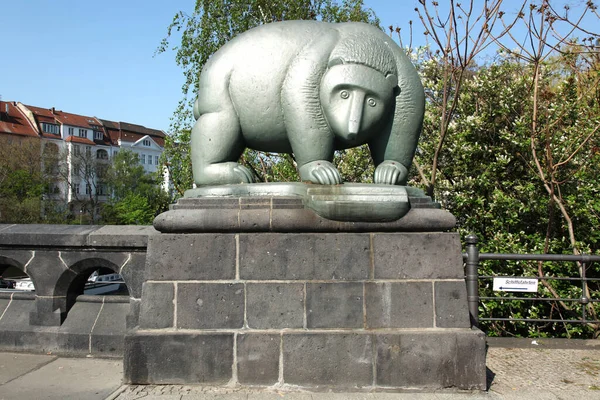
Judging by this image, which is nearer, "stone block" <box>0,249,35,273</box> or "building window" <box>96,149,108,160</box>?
"stone block" <box>0,249,35,273</box>

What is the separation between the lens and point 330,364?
3.84m

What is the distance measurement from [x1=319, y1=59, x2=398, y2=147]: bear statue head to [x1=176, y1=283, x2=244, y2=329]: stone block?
1512mm

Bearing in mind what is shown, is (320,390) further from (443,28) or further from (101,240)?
(443,28)

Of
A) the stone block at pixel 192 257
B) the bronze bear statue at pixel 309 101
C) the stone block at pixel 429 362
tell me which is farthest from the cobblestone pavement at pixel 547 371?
the stone block at pixel 192 257

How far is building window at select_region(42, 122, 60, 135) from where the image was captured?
59.5 metres

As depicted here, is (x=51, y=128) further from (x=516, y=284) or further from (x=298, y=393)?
(x=298, y=393)

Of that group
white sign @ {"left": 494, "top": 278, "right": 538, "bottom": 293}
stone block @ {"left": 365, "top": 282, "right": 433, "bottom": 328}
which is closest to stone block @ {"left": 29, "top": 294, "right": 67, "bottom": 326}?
stone block @ {"left": 365, "top": 282, "right": 433, "bottom": 328}

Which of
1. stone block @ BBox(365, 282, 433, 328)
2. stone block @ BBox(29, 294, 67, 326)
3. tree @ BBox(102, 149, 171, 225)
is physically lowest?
stone block @ BBox(29, 294, 67, 326)

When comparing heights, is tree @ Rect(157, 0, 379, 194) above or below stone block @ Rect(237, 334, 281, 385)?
above

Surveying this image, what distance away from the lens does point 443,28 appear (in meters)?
8.43

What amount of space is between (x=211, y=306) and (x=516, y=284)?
3.82 meters

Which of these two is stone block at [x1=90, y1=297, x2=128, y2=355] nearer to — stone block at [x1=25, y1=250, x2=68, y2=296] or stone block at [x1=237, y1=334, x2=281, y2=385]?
stone block at [x1=25, y1=250, x2=68, y2=296]

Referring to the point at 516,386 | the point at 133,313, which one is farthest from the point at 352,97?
the point at 133,313

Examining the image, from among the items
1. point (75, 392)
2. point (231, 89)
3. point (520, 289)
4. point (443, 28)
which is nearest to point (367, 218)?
point (231, 89)
